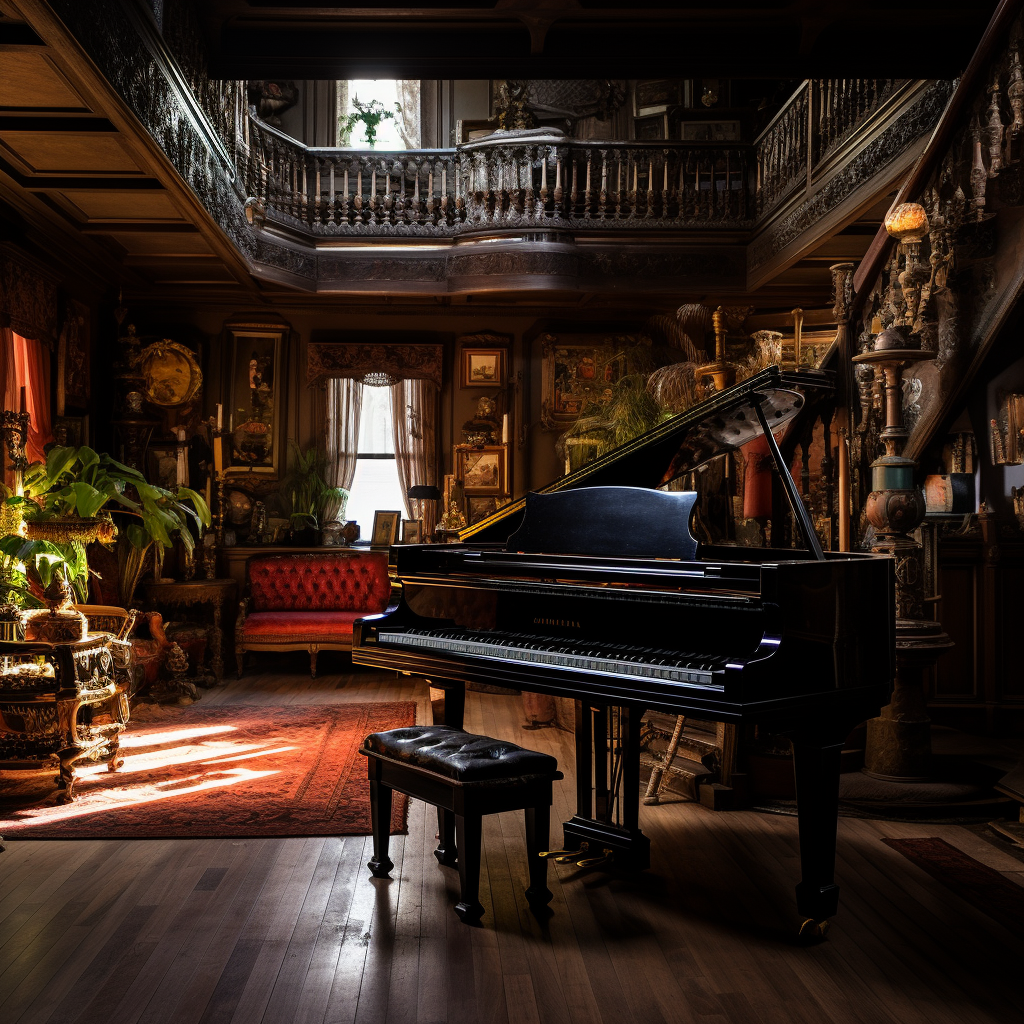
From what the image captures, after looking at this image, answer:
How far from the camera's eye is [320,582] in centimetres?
883

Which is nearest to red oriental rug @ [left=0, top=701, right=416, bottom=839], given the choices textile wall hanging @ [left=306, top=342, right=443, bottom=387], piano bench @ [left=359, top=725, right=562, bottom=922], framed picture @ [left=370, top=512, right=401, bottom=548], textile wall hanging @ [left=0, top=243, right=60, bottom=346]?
piano bench @ [left=359, top=725, right=562, bottom=922]

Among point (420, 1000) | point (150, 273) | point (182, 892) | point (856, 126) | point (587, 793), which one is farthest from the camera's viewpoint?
point (150, 273)

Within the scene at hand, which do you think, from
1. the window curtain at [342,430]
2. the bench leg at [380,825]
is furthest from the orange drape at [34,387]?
the bench leg at [380,825]

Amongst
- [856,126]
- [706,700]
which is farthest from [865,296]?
[706,700]

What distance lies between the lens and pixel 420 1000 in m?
2.62

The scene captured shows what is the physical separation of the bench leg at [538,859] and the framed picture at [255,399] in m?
6.60

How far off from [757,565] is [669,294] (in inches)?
236

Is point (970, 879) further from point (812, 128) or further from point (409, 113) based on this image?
point (409, 113)

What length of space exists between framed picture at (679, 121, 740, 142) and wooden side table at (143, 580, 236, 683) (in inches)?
262

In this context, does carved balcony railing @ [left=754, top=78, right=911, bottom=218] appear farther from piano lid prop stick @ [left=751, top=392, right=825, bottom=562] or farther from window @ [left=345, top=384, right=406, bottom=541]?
window @ [left=345, top=384, right=406, bottom=541]

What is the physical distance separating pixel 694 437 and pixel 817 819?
1.48 metres

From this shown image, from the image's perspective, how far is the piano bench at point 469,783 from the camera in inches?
120

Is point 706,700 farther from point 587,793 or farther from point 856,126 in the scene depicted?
point 856,126

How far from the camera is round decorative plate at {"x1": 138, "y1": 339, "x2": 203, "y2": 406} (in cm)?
866
